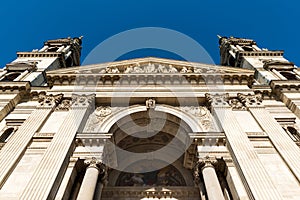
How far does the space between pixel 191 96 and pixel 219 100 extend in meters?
1.69

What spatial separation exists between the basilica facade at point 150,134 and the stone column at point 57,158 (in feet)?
0.15

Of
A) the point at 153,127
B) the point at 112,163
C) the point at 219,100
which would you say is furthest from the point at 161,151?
the point at 219,100

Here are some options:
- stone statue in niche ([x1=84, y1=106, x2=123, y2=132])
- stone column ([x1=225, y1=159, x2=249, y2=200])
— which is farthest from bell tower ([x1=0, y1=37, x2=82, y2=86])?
stone column ([x1=225, y1=159, x2=249, y2=200])

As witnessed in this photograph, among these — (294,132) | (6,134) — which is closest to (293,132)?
(294,132)

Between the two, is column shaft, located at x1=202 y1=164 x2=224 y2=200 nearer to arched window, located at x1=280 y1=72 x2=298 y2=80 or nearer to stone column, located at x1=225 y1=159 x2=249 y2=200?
stone column, located at x1=225 y1=159 x2=249 y2=200

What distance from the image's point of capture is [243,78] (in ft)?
61.5

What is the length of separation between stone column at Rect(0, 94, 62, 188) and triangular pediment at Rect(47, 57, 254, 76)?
126 inches

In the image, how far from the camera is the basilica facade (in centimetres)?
1135

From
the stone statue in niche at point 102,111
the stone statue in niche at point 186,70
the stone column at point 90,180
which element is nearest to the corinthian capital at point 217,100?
the stone statue in niche at point 186,70

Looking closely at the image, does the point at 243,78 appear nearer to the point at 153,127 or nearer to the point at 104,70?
the point at 153,127

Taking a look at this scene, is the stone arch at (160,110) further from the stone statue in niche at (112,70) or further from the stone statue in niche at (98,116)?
the stone statue in niche at (112,70)

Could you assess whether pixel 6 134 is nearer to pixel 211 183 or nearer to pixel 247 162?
pixel 211 183

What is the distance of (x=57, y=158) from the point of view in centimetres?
1165

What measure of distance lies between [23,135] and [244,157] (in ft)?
34.0
